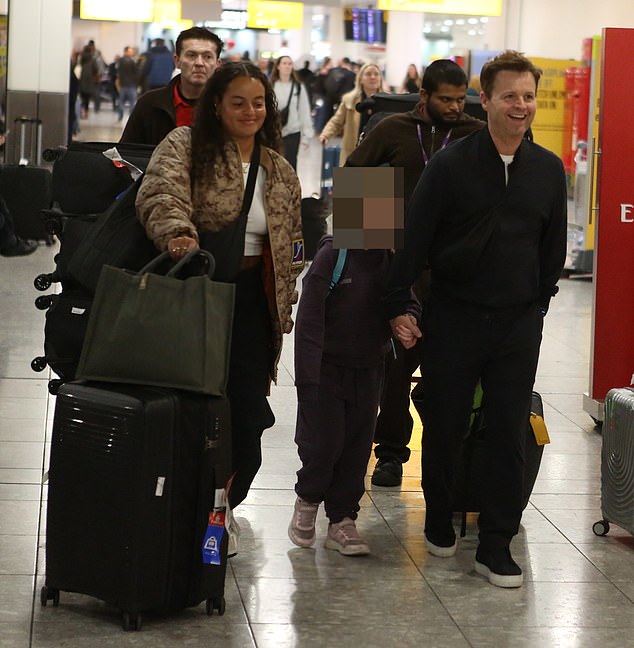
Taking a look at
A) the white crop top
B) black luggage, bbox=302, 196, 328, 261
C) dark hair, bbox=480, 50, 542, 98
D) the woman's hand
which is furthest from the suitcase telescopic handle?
black luggage, bbox=302, 196, 328, 261

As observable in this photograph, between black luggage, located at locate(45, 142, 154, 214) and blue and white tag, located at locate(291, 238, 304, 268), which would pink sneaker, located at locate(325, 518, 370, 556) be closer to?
blue and white tag, located at locate(291, 238, 304, 268)

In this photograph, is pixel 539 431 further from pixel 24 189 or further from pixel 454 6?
pixel 454 6

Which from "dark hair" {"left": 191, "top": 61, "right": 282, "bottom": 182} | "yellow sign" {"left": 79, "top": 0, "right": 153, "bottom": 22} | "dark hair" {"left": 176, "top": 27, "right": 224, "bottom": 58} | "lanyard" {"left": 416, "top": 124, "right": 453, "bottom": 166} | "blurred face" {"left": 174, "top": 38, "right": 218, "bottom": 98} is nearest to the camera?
"dark hair" {"left": 191, "top": 61, "right": 282, "bottom": 182}

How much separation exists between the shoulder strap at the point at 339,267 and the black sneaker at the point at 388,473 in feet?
4.36

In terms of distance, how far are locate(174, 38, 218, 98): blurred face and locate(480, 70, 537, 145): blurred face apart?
51.5 inches

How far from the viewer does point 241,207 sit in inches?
156

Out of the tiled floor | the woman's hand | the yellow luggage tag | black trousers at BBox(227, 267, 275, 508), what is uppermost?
the woman's hand

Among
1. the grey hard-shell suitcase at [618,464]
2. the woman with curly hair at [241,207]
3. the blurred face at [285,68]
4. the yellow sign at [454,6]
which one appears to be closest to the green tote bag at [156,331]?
the woman with curly hair at [241,207]

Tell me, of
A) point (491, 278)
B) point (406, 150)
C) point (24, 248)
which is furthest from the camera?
point (24, 248)

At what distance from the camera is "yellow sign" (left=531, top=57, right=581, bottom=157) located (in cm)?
1662

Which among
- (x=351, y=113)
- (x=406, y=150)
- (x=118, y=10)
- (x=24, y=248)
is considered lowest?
(x=24, y=248)

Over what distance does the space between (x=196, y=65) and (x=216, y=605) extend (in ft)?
7.02

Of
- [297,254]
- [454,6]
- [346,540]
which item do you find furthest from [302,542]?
[454,6]

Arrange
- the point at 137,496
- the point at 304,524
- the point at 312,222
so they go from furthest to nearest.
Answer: the point at 312,222, the point at 304,524, the point at 137,496
